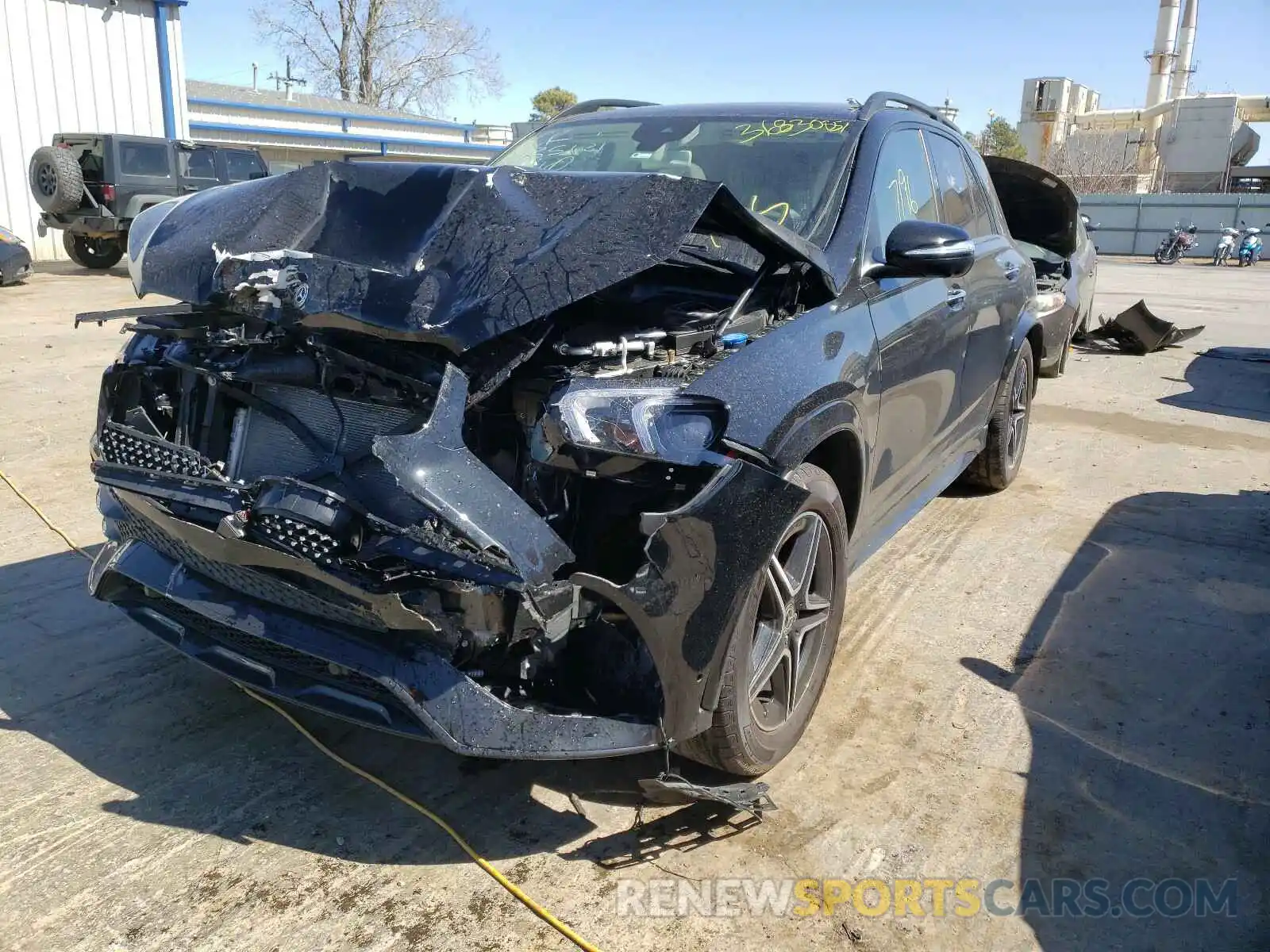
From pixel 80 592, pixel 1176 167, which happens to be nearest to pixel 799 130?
pixel 80 592

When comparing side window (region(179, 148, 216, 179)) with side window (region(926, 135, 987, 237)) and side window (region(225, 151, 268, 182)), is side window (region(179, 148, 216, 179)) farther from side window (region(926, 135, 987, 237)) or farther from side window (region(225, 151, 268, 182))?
side window (region(926, 135, 987, 237))

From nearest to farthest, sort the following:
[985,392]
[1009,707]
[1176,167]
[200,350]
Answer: [200,350]
[1009,707]
[985,392]
[1176,167]

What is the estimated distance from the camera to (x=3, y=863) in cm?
244

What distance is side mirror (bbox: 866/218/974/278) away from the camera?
122 inches

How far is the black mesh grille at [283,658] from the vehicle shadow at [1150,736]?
1.66 m

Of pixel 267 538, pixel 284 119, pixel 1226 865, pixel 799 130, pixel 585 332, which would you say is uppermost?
pixel 284 119

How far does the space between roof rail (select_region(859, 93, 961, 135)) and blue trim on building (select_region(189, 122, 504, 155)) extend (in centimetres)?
2345

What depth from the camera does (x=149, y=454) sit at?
2668mm

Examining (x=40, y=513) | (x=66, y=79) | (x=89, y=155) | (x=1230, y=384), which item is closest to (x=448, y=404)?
(x=40, y=513)

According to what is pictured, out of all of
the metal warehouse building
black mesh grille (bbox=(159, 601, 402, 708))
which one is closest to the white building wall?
the metal warehouse building

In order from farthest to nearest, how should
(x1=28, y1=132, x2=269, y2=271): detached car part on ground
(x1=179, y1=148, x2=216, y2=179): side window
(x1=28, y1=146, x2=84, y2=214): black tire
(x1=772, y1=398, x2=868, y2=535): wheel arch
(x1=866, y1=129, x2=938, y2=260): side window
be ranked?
(x1=179, y1=148, x2=216, y2=179): side window
(x1=28, y1=132, x2=269, y2=271): detached car part on ground
(x1=28, y1=146, x2=84, y2=214): black tire
(x1=866, y1=129, x2=938, y2=260): side window
(x1=772, y1=398, x2=868, y2=535): wheel arch

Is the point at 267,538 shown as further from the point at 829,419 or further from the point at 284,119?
the point at 284,119

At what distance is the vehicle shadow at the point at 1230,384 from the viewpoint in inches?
309

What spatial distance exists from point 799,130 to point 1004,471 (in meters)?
2.57
